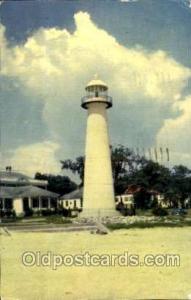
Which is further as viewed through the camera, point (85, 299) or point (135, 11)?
point (135, 11)

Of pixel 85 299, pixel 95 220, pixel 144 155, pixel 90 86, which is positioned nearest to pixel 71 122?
pixel 90 86

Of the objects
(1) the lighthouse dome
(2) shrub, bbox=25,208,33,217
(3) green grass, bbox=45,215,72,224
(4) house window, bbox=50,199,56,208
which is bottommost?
(3) green grass, bbox=45,215,72,224

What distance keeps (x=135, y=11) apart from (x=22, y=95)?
39.9 inches

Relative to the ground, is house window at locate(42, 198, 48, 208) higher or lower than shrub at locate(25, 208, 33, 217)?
higher

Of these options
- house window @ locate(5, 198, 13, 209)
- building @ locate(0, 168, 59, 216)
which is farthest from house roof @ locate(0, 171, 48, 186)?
house window @ locate(5, 198, 13, 209)

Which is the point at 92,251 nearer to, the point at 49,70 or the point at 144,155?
the point at 144,155

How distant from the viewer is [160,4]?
3.53 meters

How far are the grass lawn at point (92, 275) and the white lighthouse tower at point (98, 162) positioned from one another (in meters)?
0.57

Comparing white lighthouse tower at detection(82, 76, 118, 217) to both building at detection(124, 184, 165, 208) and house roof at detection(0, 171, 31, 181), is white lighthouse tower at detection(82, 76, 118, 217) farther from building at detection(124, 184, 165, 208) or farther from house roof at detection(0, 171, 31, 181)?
house roof at detection(0, 171, 31, 181)

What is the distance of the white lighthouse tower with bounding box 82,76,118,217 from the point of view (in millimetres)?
3904

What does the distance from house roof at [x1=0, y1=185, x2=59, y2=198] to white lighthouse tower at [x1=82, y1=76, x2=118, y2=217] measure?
312 millimetres

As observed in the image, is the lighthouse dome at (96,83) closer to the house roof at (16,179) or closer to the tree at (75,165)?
the tree at (75,165)

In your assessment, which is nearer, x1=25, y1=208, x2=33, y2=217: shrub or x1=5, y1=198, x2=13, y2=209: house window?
x1=5, y1=198, x2=13, y2=209: house window

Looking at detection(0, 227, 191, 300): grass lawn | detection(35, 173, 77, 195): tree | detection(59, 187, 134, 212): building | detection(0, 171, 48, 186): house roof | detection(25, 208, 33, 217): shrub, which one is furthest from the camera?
detection(25, 208, 33, 217): shrub
